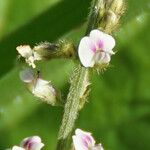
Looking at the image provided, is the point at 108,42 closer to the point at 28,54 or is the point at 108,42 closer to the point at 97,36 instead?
the point at 97,36

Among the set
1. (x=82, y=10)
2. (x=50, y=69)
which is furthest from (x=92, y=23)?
(x=82, y=10)

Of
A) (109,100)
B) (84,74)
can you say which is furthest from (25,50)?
(109,100)

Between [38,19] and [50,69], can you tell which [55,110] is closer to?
[50,69]

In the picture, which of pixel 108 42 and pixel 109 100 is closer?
pixel 108 42

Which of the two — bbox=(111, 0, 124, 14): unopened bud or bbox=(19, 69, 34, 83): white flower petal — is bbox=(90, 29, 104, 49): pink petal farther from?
bbox=(19, 69, 34, 83): white flower petal

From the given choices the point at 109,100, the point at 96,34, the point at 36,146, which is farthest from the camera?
the point at 109,100

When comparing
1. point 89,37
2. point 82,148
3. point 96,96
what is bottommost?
point 82,148

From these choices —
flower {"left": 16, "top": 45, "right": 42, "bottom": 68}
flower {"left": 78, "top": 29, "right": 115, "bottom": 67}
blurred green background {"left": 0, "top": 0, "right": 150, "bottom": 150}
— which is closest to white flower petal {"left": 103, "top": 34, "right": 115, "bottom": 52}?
flower {"left": 78, "top": 29, "right": 115, "bottom": 67}
